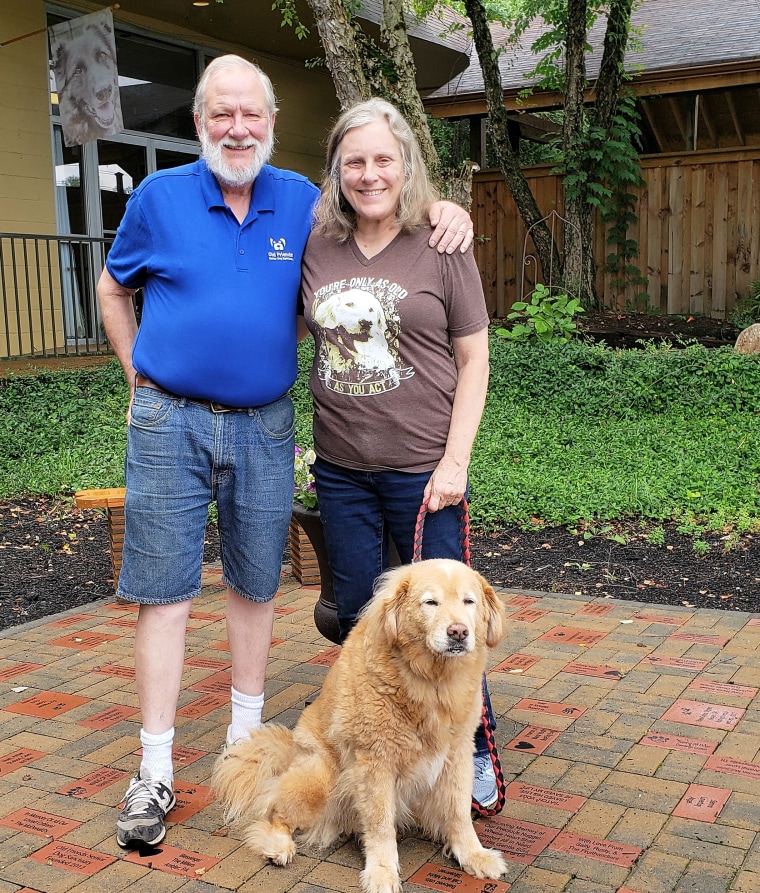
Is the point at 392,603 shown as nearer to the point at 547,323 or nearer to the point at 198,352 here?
the point at 198,352

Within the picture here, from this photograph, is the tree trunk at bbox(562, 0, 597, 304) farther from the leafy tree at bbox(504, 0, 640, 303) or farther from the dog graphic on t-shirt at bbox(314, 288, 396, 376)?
the dog graphic on t-shirt at bbox(314, 288, 396, 376)

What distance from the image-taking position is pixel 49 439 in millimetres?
9102

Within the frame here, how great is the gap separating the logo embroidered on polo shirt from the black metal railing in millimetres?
8158

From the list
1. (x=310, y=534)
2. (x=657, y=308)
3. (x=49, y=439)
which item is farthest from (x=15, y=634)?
(x=657, y=308)

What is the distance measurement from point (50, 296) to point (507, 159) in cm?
619

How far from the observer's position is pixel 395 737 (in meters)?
2.64

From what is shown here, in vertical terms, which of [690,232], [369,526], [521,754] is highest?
[690,232]

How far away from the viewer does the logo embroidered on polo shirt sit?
3020mm

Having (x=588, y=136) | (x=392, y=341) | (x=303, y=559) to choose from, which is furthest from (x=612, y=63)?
(x=392, y=341)

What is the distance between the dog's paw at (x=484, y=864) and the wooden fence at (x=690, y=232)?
10.5 m

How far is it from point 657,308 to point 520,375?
4.38 meters

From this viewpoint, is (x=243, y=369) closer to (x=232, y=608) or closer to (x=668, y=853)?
(x=232, y=608)

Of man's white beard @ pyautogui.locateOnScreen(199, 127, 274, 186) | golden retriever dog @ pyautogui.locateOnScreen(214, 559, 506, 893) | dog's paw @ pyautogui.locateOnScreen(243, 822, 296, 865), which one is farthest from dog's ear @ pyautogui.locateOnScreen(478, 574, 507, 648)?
man's white beard @ pyautogui.locateOnScreen(199, 127, 274, 186)

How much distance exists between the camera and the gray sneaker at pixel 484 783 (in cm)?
304
